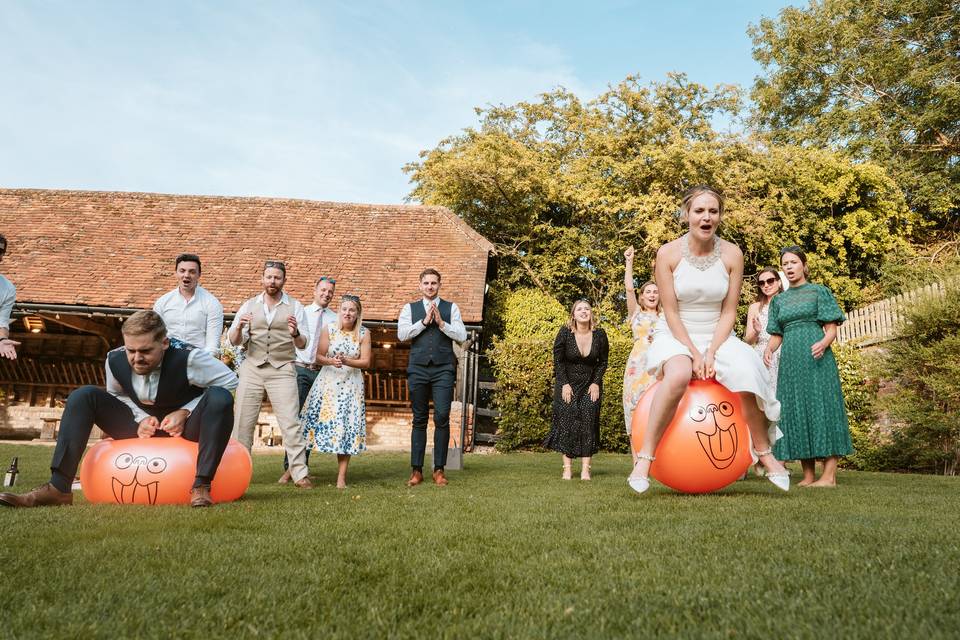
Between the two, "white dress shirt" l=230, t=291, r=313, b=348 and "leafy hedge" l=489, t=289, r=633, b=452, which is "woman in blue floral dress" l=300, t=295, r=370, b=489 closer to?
"white dress shirt" l=230, t=291, r=313, b=348

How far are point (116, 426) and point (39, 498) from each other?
2.04ft

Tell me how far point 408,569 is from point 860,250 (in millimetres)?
21946

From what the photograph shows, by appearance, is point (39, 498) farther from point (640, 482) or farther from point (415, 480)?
point (640, 482)

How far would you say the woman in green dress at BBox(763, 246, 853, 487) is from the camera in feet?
22.0

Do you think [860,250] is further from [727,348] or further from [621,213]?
[727,348]

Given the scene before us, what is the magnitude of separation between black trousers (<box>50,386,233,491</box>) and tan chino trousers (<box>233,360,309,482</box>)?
1.98m

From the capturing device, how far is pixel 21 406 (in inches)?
700

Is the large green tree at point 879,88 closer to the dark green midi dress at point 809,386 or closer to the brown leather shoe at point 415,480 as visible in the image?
the dark green midi dress at point 809,386

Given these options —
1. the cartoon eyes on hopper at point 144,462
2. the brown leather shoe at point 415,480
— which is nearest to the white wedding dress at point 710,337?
the brown leather shoe at point 415,480

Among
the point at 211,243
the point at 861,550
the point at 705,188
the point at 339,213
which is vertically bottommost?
the point at 861,550

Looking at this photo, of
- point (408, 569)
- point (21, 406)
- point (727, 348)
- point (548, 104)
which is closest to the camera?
point (408, 569)

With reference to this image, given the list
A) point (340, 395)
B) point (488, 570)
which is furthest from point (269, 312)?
point (488, 570)

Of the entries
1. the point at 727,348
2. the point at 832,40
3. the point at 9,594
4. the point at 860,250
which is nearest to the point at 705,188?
the point at 727,348

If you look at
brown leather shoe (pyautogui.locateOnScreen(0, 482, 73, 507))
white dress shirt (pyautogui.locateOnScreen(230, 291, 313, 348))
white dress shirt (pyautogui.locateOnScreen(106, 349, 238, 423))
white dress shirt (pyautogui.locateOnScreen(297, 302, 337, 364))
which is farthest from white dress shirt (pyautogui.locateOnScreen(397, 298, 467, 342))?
brown leather shoe (pyautogui.locateOnScreen(0, 482, 73, 507))
